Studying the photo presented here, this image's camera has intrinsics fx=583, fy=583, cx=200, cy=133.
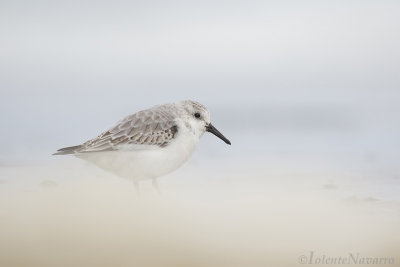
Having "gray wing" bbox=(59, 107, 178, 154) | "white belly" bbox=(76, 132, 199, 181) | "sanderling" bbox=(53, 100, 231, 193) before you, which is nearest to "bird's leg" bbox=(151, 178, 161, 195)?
"sanderling" bbox=(53, 100, 231, 193)

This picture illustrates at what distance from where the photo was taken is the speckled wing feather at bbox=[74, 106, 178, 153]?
4195 millimetres

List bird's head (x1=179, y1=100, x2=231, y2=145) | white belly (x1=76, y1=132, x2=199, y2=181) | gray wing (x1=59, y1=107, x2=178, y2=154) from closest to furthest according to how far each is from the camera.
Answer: white belly (x1=76, y1=132, x2=199, y2=181), gray wing (x1=59, y1=107, x2=178, y2=154), bird's head (x1=179, y1=100, x2=231, y2=145)

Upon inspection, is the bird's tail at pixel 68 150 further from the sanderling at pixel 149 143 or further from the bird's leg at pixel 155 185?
the bird's leg at pixel 155 185

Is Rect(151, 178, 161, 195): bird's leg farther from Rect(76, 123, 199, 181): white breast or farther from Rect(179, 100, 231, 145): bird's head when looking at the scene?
Rect(179, 100, 231, 145): bird's head

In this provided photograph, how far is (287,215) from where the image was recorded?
3.86m

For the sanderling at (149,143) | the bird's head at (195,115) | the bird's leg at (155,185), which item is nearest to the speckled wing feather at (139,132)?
the sanderling at (149,143)

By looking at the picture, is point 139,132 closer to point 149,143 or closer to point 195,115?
point 149,143

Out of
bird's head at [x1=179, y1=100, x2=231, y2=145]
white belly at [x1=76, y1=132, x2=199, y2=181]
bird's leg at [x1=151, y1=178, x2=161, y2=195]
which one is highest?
bird's head at [x1=179, y1=100, x2=231, y2=145]

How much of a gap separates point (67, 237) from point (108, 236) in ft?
0.81

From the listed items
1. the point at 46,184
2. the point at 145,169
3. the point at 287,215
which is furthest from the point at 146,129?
the point at 287,215

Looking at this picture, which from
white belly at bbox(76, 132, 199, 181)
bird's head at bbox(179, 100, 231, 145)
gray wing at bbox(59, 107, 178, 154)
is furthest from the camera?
bird's head at bbox(179, 100, 231, 145)

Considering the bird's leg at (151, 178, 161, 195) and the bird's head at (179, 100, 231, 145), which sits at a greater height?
the bird's head at (179, 100, 231, 145)

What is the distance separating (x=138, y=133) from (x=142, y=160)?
26 centimetres

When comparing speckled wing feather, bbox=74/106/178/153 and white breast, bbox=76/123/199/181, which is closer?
white breast, bbox=76/123/199/181
